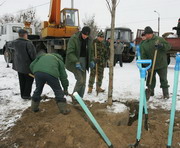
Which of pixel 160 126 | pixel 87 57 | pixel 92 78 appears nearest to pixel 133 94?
pixel 92 78

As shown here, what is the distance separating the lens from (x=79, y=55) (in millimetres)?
4438

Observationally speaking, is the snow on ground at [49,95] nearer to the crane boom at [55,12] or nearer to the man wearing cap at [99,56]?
the man wearing cap at [99,56]

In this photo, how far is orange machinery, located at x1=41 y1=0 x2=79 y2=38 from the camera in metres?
10.5

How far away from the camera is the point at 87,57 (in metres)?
4.65

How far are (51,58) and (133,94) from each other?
2.84 m

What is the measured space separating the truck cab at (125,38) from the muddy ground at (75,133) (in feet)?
35.4

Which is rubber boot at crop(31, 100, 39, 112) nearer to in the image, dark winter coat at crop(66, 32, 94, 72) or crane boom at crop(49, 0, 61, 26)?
dark winter coat at crop(66, 32, 94, 72)

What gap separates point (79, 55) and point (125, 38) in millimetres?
10757

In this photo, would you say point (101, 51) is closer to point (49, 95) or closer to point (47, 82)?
point (49, 95)

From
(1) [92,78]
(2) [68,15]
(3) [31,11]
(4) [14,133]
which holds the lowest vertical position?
(4) [14,133]

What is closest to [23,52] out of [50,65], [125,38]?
[50,65]

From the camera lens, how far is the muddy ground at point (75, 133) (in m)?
2.71

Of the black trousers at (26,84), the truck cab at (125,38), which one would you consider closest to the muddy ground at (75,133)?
the black trousers at (26,84)

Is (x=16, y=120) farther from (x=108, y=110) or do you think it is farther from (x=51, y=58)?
(x=108, y=110)
